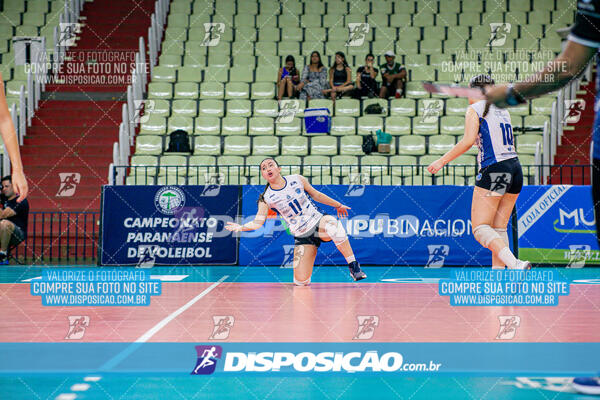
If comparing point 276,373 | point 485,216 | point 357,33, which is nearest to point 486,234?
point 485,216

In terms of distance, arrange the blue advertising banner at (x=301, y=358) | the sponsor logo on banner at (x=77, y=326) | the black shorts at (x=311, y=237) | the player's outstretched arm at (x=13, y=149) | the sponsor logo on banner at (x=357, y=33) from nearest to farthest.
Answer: the player's outstretched arm at (x=13, y=149) < the blue advertising banner at (x=301, y=358) < the sponsor logo on banner at (x=77, y=326) < the black shorts at (x=311, y=237) < the sponsor logo on banner at (x=357, y=33)

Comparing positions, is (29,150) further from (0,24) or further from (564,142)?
(564,142)

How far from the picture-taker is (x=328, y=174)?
15.1m

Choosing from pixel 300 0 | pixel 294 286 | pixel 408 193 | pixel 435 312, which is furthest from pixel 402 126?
pixel 435 312

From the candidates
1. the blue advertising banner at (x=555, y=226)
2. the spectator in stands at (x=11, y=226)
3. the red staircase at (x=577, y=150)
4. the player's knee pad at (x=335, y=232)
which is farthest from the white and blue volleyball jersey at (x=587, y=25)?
the red staircase at (x=577, y=150)

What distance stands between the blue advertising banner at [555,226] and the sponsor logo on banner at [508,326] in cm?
683

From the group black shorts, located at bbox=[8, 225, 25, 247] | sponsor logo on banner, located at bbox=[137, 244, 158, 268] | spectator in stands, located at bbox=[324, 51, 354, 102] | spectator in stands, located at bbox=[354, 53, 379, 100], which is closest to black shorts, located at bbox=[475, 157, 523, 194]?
sponsor logo on banner, located at bbox=[137, 244, 158, 268]

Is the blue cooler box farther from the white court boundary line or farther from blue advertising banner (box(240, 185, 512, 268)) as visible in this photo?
the white court boundary line

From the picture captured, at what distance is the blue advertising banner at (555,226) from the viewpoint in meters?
12.5

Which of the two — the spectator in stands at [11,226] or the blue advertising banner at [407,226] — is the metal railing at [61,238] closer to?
the spectator in stands at [11,226]

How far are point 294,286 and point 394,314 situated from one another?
2978 mm

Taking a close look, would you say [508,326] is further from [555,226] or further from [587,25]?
[555,226]

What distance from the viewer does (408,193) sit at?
507 inches

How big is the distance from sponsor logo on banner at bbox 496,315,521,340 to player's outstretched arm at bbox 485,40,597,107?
2.48 metres
